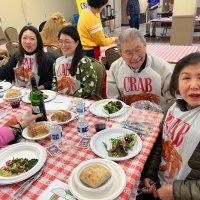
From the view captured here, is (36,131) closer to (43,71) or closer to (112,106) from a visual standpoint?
(112,106)

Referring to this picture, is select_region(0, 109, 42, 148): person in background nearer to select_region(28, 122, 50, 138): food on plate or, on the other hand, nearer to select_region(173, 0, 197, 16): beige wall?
select_region(28, 122, 50, 138): food on plate

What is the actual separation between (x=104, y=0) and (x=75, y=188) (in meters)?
2.75

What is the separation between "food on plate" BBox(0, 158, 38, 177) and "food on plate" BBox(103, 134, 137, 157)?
42 centimetres

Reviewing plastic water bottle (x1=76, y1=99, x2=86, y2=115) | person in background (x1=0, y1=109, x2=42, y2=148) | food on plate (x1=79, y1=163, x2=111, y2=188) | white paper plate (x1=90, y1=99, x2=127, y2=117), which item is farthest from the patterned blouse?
food on plate (x1=79, y1=163, x2=111, y2=188)

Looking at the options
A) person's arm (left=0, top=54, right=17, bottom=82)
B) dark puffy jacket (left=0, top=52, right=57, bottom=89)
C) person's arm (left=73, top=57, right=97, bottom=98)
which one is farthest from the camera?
person's arm (left=0, top=54, right=17, bottom=82)

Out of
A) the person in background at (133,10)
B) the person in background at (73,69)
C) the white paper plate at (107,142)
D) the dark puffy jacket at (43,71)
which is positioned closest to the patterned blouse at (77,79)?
the person in background at (73,69)

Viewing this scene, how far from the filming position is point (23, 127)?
140cm

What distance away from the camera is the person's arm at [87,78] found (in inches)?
82.0

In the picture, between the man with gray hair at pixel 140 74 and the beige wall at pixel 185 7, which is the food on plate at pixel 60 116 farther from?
the beige wall at pixel 185 7

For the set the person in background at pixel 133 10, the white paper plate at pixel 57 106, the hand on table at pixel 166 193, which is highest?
the person in background at pixel 133 10

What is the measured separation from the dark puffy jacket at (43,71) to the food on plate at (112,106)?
3.60ft

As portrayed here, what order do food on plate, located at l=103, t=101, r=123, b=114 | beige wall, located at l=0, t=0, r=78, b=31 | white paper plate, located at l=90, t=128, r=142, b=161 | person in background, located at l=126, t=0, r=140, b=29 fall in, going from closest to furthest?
white paper plate, located at l=90, t=128, r=142, b=161 → food on plate, located at l=103, t=101, r=123, b=114 → beige wall, located at l=0, t=0, r=78, b=31 → person in background, located at l=126, t=0, r=140, b=29

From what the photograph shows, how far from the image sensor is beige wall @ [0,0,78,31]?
21.0 ft

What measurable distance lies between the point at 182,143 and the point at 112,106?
0.62 metres
